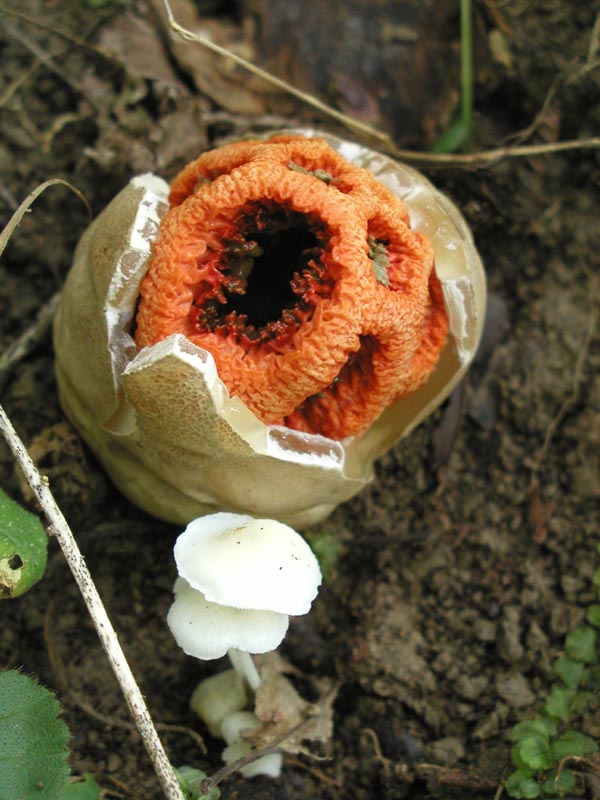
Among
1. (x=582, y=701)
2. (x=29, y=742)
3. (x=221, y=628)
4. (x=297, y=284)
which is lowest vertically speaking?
(x=582, y=701)

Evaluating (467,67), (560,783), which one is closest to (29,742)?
(560,783)

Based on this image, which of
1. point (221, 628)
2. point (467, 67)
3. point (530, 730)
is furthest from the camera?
point (467, 67)

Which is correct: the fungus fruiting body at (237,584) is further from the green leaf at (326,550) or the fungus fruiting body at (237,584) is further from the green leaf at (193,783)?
the green leaf at (326,550)

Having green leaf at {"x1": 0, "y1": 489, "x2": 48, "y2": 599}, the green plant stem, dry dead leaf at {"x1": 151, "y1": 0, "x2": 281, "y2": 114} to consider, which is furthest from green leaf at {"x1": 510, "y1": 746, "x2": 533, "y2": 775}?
dry dead leaf at {"x1": 151, "y1": 0, "x2": 281, "y2": 114}

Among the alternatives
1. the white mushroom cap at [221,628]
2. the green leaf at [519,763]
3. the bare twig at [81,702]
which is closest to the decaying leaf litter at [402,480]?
the bare twig at [81,702]

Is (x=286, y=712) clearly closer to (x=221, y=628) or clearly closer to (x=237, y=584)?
(x=221, y=628)

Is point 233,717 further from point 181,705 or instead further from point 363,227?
point 363,227

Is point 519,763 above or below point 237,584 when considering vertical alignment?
below
